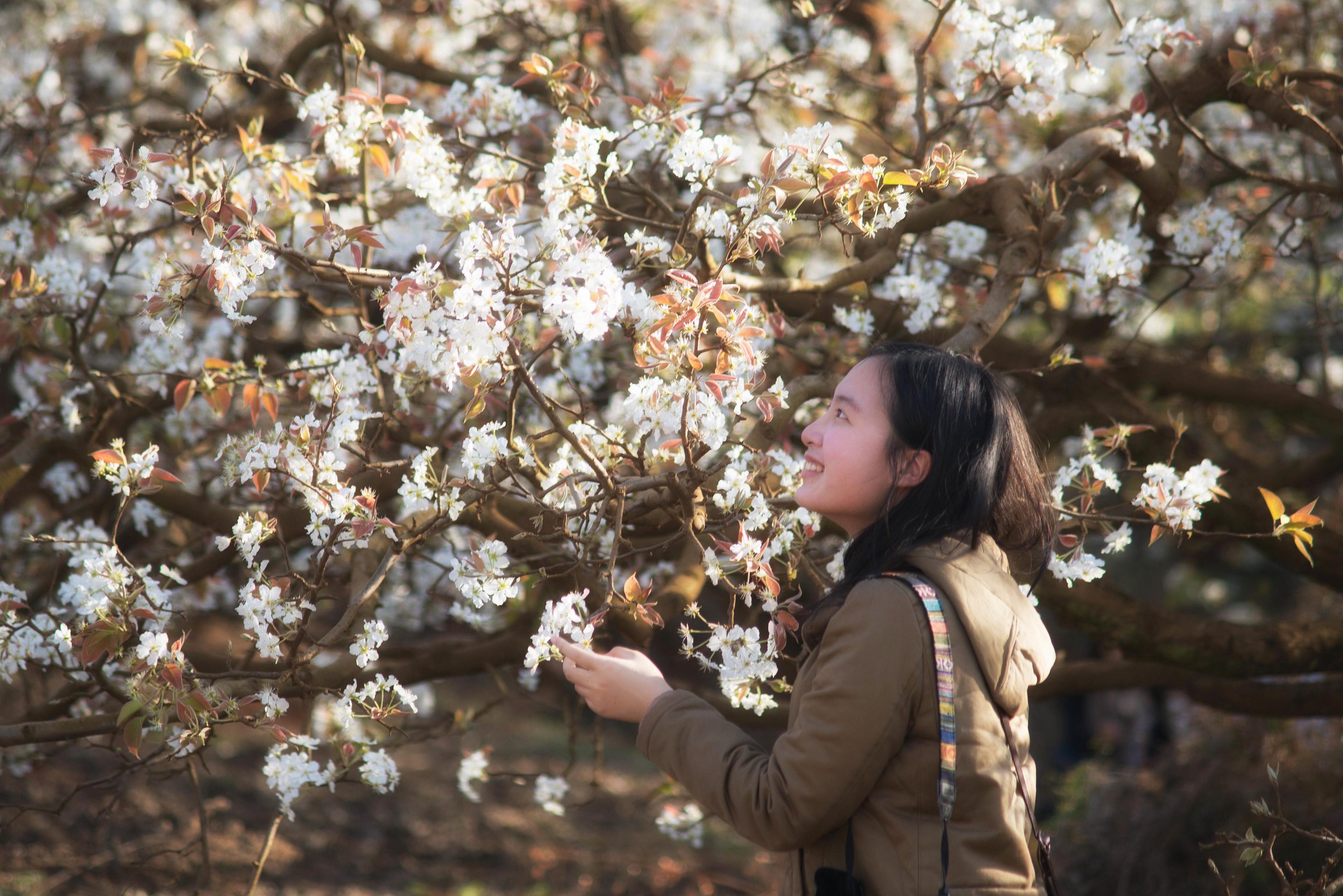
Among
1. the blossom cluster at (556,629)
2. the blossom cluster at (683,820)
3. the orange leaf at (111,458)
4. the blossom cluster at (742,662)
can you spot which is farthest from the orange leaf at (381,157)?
the blossom cluster at (683,820)

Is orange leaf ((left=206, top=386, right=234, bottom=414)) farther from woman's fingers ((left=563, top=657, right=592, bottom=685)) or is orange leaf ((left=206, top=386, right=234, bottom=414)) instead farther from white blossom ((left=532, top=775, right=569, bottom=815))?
white blossom ((left=532, top=775, right=569, bottom=815))

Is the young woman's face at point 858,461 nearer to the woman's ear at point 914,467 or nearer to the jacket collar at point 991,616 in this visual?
the woman's ear at point 914,467

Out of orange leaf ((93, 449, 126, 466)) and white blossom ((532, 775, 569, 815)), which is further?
white blossom ((532, 775, 569, 815))

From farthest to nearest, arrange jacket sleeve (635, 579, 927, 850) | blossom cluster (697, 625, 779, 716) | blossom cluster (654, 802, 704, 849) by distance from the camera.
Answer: blossom cluster (654, 802, 704, 849), blossom cluster (697, 625, 779, 716), jacket sleeve (635, 579, 927, 850)

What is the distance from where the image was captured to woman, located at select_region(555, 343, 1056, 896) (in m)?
1.34

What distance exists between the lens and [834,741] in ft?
4.35

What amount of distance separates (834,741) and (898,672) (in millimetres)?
119

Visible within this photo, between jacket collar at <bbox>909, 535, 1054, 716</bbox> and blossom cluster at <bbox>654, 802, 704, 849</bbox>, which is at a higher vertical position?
jacket collar at <bbox>909, 535, 1054, 716</bbox>

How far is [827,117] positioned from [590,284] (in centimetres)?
270

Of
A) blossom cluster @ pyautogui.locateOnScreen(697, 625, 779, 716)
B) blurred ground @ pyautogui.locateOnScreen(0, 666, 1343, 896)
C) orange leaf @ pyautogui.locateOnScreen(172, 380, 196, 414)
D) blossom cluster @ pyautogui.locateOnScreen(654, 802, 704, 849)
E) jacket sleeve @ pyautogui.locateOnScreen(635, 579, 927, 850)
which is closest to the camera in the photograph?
jacket sleeve @ pyautogui.locateOnScreen(635, 579, 927, 850)

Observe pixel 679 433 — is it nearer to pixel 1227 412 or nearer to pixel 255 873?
pixel 255 873

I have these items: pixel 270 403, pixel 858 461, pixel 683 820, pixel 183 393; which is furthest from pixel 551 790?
pixel 858 461

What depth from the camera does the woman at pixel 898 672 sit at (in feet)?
4.40

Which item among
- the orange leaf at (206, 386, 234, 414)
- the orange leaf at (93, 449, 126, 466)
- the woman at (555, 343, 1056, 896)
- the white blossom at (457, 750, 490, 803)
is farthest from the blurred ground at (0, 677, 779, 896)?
the woman at (555, 343, 1056, 896)
